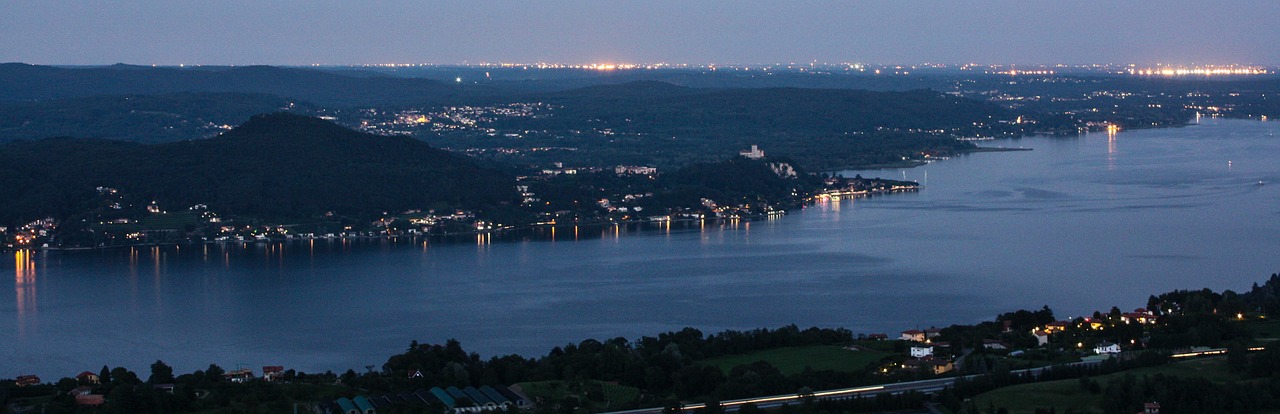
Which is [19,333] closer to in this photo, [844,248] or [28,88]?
[844,248]

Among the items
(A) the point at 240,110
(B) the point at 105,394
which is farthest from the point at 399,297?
(A) the point at 240,110

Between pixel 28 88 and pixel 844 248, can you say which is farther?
pixel 28 88

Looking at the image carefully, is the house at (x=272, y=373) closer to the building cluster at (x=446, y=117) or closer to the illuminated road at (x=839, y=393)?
the illuminated road at (x=839, y=393)

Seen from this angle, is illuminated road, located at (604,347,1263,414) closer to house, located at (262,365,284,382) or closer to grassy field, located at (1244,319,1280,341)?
grassy field, located at (1244,319,1280,341)

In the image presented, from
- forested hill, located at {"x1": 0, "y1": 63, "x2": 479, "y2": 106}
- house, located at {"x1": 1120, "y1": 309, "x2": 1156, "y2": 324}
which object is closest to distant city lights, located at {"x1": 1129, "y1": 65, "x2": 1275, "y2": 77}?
forested hill, located at {"x1": 0, "y1": 63, "x2": 479, "y2": 106}

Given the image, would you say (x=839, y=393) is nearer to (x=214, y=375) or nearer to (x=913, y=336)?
(x=913, y=336)

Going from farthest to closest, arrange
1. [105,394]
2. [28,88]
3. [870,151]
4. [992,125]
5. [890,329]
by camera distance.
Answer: [28,88]
[992,125]
[870,151]
[890,329]
[105,394]
